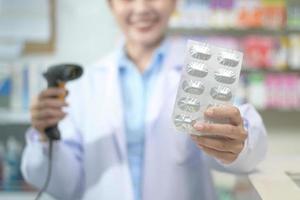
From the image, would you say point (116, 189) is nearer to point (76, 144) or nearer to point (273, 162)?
point (76, 144)

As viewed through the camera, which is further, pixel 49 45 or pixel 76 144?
pixel 49 45

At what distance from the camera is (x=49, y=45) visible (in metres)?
2.19

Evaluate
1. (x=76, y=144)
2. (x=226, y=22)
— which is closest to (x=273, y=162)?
(x=76, y=144)

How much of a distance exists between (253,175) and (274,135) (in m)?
1.60

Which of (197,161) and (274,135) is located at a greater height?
(197,161)

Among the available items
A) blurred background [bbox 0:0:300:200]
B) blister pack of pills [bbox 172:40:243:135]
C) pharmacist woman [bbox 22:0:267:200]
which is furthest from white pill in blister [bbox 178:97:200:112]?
blurred background [bbox 0:0:300:200]

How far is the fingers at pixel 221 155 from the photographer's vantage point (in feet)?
2.48

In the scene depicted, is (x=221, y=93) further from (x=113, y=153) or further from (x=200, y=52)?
(x=113, y=153)

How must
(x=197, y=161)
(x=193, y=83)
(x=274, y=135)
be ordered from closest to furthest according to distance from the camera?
(x=193, y=83)
(x=197, y=161)
(x=274, y=135)

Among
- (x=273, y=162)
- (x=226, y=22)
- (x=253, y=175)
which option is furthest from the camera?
(x=226, y=22)

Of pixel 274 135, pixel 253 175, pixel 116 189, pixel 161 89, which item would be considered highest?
pixel 161 89

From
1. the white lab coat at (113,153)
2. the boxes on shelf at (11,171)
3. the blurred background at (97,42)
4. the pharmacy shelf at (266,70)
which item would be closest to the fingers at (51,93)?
the white lab coat at (113,153)

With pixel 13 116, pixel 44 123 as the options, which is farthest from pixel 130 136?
pixel 13 116

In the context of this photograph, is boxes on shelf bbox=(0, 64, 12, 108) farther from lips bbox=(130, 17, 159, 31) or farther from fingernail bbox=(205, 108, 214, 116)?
fingernail bbox=(205, 108, 214, 116)
